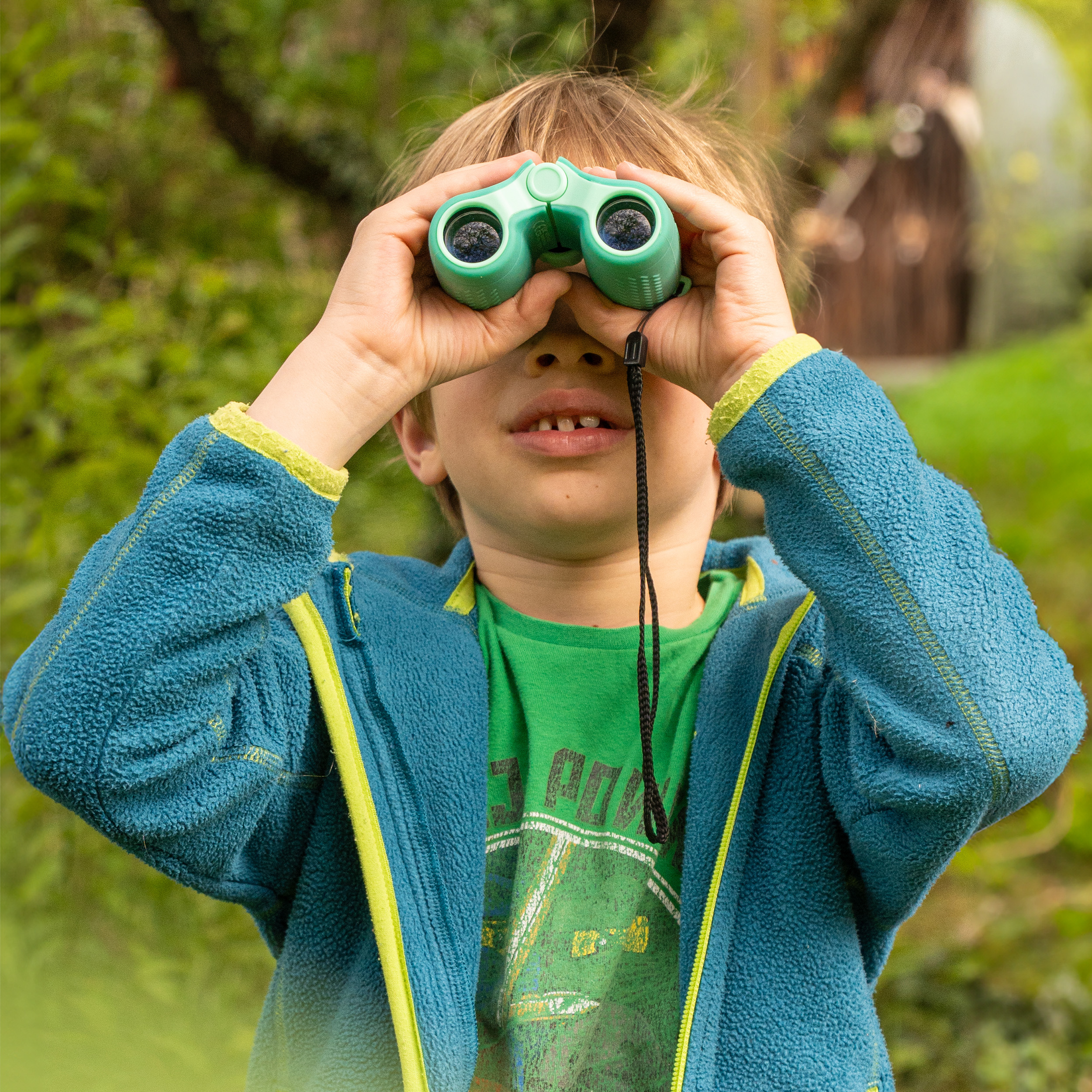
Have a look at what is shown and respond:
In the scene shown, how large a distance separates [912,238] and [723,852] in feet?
30.8

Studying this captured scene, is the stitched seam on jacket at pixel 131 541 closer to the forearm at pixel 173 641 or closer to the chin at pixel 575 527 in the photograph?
the forearm at pixel 173 641

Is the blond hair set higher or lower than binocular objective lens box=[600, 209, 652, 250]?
higher

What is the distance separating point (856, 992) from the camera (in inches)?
52.3

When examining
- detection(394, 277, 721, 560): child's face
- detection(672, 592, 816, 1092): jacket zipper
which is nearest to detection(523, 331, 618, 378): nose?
detection(394, 277, 721, 560): child's face

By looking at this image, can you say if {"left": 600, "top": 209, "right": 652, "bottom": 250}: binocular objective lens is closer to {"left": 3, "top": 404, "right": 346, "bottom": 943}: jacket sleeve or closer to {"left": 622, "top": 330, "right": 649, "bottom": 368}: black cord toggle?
{"left": 622, "top": 330, "right": 649, "bottom": 368}: black cord toggle

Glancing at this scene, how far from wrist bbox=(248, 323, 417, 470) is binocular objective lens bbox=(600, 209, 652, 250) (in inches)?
11.2

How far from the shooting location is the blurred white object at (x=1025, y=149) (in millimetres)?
8891

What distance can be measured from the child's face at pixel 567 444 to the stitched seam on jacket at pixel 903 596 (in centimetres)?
18

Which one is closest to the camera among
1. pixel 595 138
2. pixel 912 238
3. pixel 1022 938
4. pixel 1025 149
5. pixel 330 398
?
pixel 330 398

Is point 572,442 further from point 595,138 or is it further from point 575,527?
point 595,138

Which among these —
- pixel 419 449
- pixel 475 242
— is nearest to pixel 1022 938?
pixel 419 449

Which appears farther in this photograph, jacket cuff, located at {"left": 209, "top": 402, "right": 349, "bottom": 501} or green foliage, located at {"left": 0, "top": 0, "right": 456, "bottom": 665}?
green foliage, located at {"left": 0, "top": 0, "right": 456, "bottom": 665}

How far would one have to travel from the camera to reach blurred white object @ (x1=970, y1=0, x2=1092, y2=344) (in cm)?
889

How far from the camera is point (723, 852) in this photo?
1.32m
